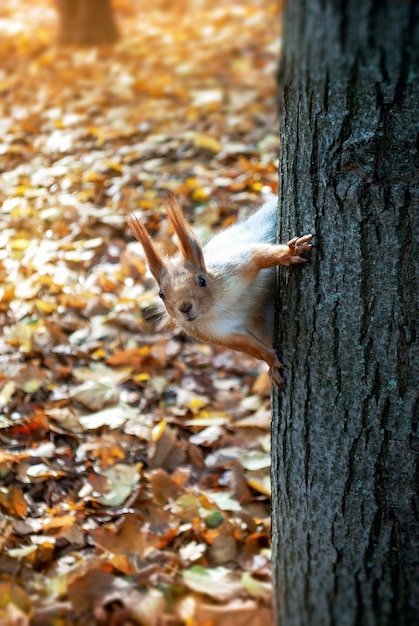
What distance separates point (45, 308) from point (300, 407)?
219 centimetres

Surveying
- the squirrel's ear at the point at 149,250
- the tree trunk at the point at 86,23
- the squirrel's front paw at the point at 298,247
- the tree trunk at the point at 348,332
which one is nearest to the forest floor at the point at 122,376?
the tree trunk at the point at 348,332

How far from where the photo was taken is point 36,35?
882cm

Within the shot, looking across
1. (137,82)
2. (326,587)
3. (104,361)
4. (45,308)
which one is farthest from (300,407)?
(137,82)

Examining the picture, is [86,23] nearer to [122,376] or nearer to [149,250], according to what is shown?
[122,376]

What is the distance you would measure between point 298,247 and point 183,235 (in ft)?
1.85

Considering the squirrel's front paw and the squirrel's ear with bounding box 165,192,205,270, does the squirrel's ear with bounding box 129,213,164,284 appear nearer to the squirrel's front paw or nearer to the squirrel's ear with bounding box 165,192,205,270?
the squirrel's ear with bounding box 165,192,205,270

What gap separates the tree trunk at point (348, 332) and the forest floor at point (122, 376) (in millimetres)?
301

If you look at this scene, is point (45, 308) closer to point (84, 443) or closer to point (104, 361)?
point (104, 361)

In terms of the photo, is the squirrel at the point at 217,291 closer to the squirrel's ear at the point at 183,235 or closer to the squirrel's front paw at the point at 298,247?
the squirrel's ear at the point at 183,235

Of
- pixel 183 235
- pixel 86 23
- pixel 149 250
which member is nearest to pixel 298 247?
pixel 183 235

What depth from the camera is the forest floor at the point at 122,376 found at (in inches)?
91.2

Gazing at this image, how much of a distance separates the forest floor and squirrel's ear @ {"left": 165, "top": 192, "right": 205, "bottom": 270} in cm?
94

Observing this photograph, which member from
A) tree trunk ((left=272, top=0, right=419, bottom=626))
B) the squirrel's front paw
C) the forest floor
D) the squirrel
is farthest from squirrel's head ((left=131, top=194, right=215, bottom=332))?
the forest floor

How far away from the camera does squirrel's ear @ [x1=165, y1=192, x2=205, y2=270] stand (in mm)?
2326
